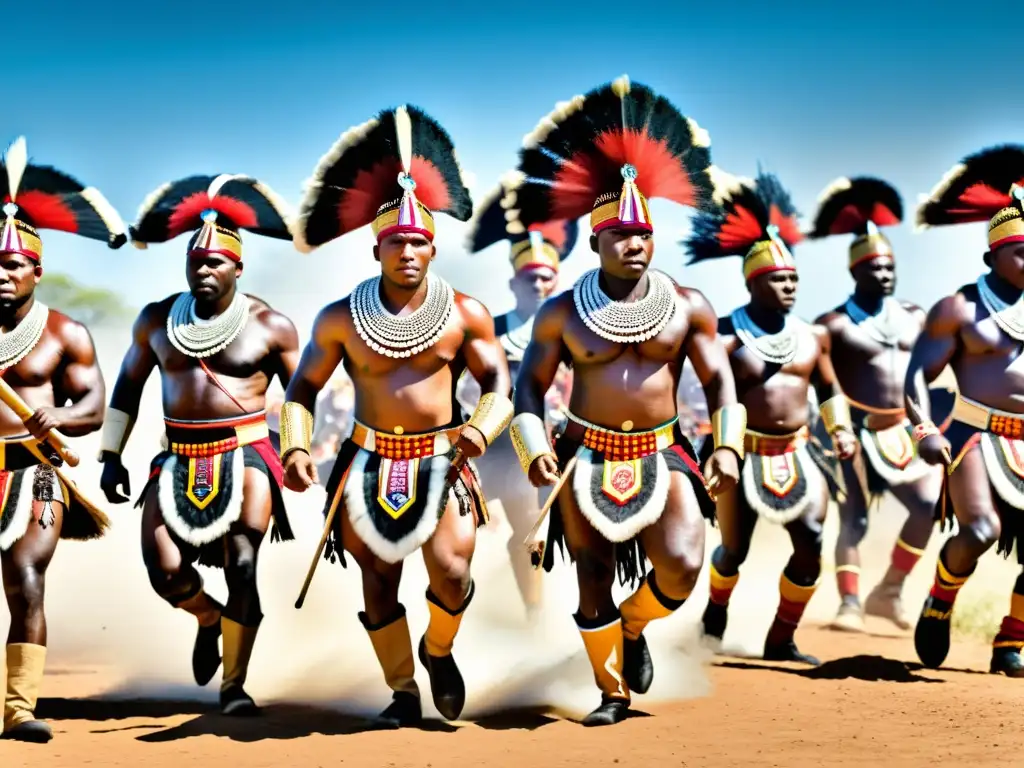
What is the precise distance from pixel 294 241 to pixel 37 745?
249cm

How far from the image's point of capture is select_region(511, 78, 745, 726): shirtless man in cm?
629

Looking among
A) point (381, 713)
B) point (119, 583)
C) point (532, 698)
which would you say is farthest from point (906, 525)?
point (119, 583)

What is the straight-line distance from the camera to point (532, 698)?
6.93m

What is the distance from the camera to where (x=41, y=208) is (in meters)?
7.04

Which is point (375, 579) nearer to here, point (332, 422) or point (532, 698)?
point (532, 698)

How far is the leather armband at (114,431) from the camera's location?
282 inches

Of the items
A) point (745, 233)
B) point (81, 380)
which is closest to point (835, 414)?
point (745, 233)

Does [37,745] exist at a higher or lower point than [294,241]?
lower

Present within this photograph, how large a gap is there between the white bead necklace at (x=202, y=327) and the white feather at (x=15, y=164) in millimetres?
930

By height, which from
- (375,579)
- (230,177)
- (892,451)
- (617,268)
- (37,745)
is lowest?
(37,745)

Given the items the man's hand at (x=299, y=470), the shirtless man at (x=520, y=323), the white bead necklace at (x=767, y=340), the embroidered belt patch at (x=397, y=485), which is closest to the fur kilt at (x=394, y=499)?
the embroidered belt patch at (x=397, y=485)

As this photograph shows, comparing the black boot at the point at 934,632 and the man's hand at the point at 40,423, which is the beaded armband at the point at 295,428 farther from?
the black boot at the point at 934,632

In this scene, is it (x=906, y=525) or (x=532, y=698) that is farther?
(x=906, y=525)

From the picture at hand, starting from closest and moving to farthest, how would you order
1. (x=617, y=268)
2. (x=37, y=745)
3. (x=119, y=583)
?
(x=37, y=745), (x=617, y=268), (x=119, y=583)
